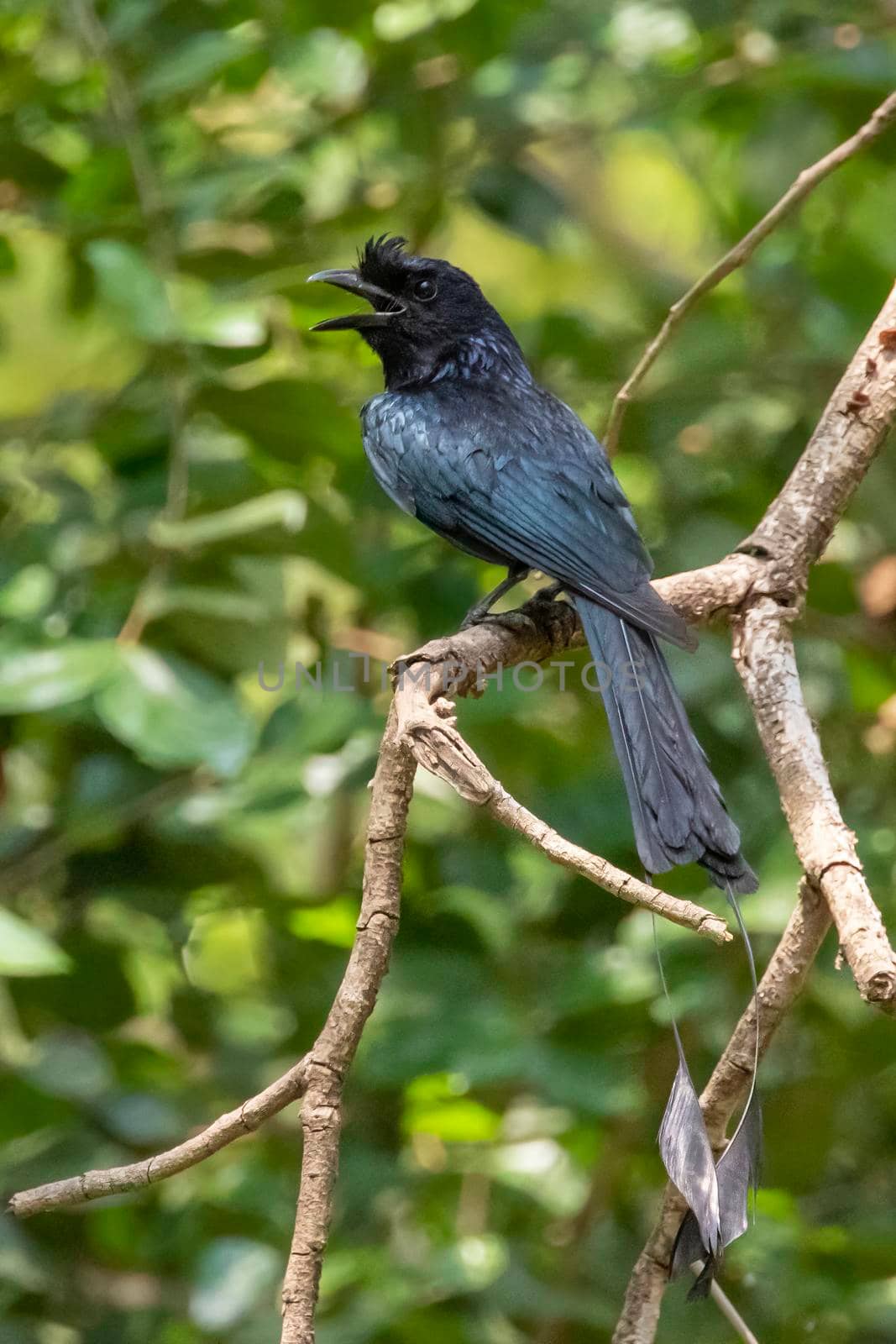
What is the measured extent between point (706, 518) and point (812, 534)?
104 centimetres

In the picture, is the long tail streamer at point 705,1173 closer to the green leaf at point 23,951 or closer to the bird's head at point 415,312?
the green leaf at point 23,951

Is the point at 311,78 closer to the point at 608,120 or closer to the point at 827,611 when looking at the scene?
the point at 608,120

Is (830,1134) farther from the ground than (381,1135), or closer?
closer

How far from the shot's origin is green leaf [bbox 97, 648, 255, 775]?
2510 mm

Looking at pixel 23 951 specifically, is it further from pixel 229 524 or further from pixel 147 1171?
pixel 229 524

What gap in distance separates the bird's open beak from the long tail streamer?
7.10 ft

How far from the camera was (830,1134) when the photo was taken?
3.15 metres

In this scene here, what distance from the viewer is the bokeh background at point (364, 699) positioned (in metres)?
2.89

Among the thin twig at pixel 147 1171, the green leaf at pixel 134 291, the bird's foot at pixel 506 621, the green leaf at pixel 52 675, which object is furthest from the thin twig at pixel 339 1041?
the green leaf at pixel 134 291

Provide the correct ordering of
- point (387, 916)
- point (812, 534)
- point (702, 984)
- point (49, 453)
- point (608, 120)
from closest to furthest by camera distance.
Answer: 1. point (387, 916)
2. point (812, 534)
3. point (702, 984)
4. point (49, 453)
5. point (608, 120)

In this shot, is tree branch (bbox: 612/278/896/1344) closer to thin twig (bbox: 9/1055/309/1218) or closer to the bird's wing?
the bird's wing

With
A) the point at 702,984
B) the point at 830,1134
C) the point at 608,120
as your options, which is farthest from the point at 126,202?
the point at 830,1134

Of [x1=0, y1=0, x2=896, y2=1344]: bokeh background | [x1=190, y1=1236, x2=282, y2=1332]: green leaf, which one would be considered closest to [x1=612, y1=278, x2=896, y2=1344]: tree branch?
[x1=0, y1=0, x2=896, y2=1344]: bokeh background

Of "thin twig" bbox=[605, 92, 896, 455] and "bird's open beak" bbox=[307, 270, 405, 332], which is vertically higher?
"bird's open beak" bbox=[307, 270, 405, 332]
